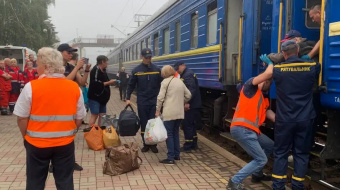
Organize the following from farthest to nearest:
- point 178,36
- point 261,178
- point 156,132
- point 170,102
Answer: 1. point 178,36
2. point 170,102
3. point 156,132
4. point 261,178

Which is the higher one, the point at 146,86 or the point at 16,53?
the point at 16,53

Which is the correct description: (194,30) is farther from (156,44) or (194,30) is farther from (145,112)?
(156,44)

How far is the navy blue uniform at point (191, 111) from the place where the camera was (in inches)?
257

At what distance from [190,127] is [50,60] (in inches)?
156

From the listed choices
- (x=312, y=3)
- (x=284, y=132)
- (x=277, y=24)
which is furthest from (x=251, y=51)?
(x=284, y=132)

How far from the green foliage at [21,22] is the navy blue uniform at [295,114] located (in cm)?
2621

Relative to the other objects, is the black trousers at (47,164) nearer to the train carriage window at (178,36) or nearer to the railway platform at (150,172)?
the railway platform at (150,172)

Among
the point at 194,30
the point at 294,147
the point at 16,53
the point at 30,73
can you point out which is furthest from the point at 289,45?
the point at 16,53

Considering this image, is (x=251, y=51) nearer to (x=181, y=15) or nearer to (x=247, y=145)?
(x=247, y=145)

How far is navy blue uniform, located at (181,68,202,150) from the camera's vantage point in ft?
21.4

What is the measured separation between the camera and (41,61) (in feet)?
10.2

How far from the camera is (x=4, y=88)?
36.5ft

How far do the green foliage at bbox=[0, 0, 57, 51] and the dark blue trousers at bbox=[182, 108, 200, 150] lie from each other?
2363cm

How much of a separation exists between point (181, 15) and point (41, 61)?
674 centimetres
